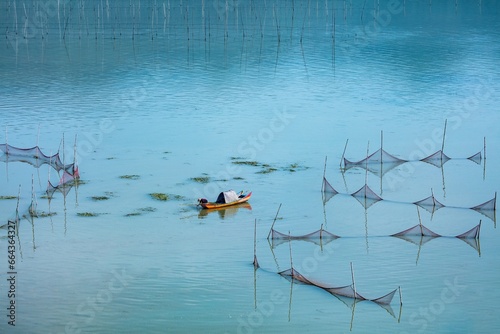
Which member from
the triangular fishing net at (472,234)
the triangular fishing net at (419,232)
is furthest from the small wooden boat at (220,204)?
the triangular fishing net at (472,234)

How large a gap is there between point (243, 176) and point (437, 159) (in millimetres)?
3800

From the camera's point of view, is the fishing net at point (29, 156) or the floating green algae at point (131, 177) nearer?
the floating green algae at point (131, 177)

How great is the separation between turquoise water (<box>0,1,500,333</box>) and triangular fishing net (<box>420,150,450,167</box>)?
19 centimetres

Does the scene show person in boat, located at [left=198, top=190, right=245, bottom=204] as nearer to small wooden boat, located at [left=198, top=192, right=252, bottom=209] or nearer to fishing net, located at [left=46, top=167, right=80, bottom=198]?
small wooden boat, located at [left=198, top=192, right=252, bottom=209]

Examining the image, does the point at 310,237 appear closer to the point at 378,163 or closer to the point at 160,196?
the point at 160,196

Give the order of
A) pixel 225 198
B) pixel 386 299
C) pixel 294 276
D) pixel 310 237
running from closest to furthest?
pixel 386 299
pixel 294 276
pixel 310 237
pixel 225 198

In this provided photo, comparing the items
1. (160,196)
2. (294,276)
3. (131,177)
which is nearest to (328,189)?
(160,196)

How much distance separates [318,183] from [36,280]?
5654mm

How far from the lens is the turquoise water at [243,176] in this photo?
407 inches

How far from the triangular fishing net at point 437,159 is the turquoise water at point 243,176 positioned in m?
0.19

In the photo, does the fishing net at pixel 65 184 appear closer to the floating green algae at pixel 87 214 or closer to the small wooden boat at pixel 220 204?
the floating green algae at pixel 87 214

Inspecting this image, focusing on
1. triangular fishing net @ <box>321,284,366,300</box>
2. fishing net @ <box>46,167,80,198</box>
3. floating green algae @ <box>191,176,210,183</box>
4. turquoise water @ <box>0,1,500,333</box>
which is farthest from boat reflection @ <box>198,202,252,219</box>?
triangular fishing net @ <box>321,284,366,300</box>

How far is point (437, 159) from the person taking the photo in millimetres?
16391

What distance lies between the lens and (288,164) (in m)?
16.2
